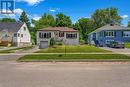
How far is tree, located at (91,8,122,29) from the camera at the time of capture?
4586 inches

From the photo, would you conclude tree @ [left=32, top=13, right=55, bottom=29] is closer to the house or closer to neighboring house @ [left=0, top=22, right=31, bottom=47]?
neighboring house @ [left=0, top=22, right=31, bottom=47]

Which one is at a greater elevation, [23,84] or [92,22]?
[92,22]

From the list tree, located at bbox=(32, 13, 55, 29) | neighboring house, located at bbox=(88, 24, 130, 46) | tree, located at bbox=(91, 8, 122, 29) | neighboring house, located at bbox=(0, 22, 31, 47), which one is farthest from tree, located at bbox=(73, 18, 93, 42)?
neighboring house, located at bbox=(0, 22, 31, 47)

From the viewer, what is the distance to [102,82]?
1102 centimetres

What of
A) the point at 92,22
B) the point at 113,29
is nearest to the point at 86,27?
the point at 92,22

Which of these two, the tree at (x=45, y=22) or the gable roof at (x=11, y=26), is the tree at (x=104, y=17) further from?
the gable roof at (x=11, y=26)

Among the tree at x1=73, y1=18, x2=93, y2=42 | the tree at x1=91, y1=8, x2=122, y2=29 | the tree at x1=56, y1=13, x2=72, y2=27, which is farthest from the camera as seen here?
the tree at x1=91, y1=8, x2=122, y2=29

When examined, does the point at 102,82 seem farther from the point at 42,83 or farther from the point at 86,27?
the point at 86,27

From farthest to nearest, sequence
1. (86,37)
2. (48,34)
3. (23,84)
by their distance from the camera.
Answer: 1. (86,37)
2. (48,34)
3. (23,84)

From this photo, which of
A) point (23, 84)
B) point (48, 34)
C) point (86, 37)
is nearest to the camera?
point (23, 84)

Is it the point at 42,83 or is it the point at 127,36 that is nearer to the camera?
the point at 42,83

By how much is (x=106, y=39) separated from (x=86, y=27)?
143ft

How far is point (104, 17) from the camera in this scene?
118 meters

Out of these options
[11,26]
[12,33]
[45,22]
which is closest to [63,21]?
[45,22]
